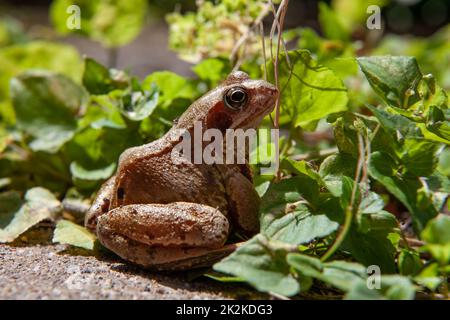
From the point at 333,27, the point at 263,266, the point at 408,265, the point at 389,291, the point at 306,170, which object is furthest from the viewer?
the point at 333,27

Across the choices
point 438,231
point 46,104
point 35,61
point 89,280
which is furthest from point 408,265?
point 35,61

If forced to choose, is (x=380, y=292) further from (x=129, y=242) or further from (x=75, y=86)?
(x=75, y=86)

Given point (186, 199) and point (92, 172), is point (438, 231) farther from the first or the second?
point (92, 172)

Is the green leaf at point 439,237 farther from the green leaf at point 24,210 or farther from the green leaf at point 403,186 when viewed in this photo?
the green leaf at point 24,210

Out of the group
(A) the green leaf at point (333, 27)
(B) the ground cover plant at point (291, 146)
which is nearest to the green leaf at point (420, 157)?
(B) the ground cover plant at point (291, 146)

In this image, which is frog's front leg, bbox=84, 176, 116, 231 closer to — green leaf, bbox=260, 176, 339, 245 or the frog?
the frog

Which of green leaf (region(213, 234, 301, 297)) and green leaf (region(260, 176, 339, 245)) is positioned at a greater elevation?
green leaf (region(260, 176, 339, 245))

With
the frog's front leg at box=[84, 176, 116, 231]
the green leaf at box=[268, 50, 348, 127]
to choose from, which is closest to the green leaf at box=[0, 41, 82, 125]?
the frog's front leg at box=[84, 176, 116, 231]
